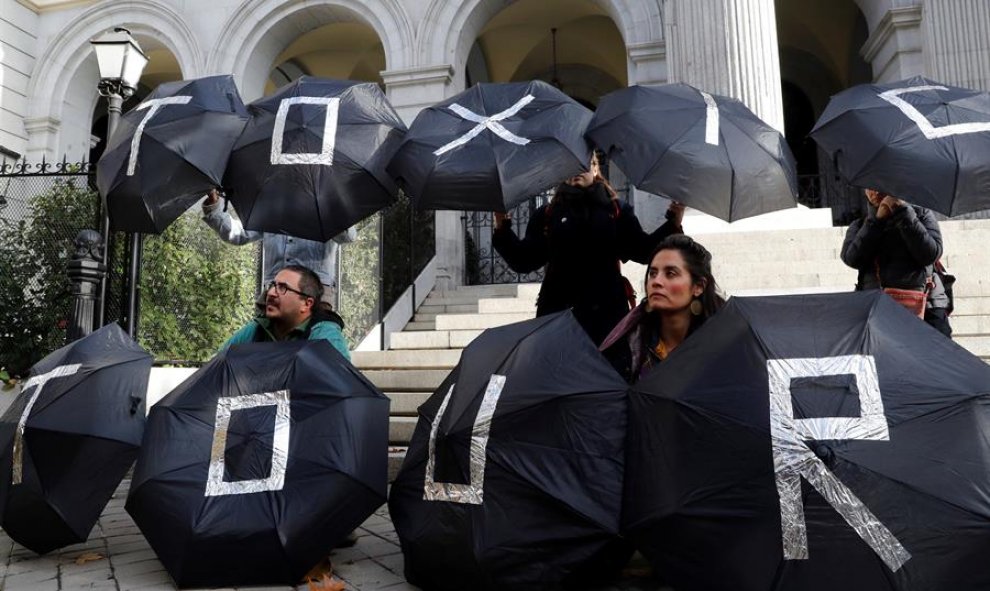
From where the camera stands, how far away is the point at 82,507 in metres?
3.66

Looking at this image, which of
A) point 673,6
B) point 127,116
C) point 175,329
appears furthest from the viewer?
point 673,6

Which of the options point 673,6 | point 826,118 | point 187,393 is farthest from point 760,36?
point 187,393

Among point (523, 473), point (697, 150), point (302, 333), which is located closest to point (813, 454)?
point (523, 473)

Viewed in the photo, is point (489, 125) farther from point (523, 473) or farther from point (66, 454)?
point (66, 454)

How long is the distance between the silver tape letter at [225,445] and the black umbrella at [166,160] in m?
1.18

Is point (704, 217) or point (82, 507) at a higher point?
point (704, 217)

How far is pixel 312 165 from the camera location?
394 centimetres

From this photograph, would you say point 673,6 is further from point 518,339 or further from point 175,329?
point 518,339

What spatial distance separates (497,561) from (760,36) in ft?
29.6

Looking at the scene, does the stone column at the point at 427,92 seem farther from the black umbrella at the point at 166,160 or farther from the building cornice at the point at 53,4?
the black umbrella at the point at 166,160

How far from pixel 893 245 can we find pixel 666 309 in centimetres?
172

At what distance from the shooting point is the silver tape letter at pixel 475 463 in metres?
3.03

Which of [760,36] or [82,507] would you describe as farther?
[760,36]

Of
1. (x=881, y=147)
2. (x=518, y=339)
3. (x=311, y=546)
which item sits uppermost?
(x=881, y=147)
